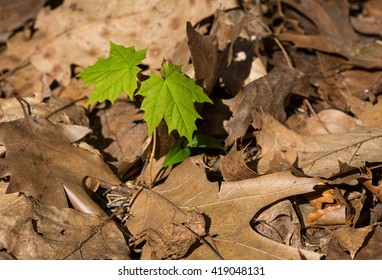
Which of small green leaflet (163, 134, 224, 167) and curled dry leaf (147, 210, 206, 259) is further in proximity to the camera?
small green leaflet (163, 134, 224, 167)

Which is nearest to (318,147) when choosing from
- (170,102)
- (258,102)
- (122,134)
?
(258,102)

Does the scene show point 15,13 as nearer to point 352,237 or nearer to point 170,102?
point 170,102

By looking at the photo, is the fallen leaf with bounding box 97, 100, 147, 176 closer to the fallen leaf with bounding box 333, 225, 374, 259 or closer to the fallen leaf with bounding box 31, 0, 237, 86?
the fallen leaf with bounding box 31, 0, 237, 86

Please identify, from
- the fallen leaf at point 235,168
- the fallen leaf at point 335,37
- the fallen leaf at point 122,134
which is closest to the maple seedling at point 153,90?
the fallen leaf at point 235,168

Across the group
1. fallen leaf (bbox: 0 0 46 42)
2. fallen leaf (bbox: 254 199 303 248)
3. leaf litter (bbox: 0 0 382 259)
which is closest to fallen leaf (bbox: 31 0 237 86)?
leaf litter (bbox: 0 0 382 259)

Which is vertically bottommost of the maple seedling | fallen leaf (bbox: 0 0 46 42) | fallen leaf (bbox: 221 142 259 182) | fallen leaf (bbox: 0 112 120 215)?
fallen leaf (bbox: 221 142 259 182)
